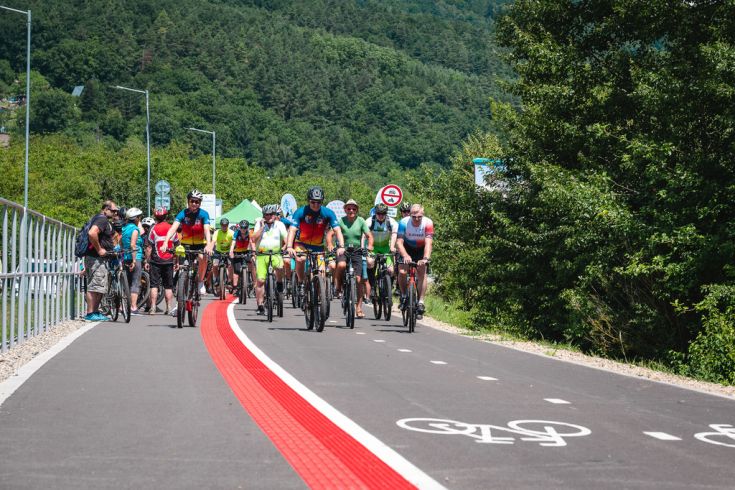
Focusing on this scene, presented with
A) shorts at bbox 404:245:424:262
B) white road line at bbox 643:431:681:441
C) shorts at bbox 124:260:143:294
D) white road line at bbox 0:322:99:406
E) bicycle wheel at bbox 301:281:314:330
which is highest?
shorts at bbox 404:245:424:262

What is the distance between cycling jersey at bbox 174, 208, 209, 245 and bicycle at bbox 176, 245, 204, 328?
0.64 feet

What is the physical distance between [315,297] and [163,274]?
215 inches

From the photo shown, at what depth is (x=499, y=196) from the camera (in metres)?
21.7

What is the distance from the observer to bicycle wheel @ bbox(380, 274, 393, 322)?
18672 millimetres

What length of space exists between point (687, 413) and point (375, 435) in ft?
9.43

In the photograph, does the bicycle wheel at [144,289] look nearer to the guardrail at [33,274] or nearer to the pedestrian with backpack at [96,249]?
the guardrail at [33,274]

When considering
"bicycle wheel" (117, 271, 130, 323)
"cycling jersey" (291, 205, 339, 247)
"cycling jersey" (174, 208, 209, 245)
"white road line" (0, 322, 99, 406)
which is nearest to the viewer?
"white road line" (0, 322, 99, 406)

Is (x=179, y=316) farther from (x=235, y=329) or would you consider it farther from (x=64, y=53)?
(x=64, y=53)

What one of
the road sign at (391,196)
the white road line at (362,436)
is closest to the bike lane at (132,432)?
the white road line at (362,436)

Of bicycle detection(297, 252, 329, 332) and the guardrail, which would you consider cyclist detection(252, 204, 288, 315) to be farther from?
bicycle detection(297, 252, 329, 332)

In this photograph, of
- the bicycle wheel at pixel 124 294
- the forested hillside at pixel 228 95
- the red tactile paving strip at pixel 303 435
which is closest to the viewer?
the red tactile paving strip at pixel 303 435

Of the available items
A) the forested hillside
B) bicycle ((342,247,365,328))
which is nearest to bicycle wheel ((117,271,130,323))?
bicycle ((342,247,365,328))

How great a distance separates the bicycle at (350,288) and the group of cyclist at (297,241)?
4 centimetres

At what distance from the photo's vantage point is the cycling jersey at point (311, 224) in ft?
55.2
